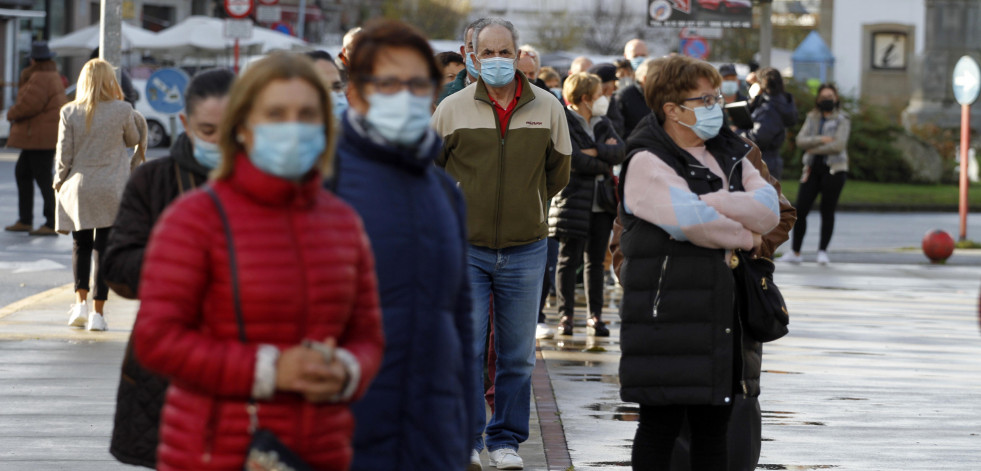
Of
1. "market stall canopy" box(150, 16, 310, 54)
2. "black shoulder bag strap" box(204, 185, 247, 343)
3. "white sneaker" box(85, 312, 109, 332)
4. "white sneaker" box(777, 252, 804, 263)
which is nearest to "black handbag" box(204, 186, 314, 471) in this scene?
"black shoulder bag strap" box(204, 185, 247, 343)

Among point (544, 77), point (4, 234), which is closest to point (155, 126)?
point (4, 234)

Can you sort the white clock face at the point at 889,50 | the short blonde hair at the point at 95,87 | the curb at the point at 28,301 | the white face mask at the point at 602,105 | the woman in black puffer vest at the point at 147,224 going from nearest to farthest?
the woman in black puffer vest at the point at 147,224 → the short blonde hair at the point at 95,87 → the curb at the point at 28,301 → the white face mask at the point at 602,105 → the white clock face at the point at 889,50

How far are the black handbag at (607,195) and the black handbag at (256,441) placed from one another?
25.7 ft

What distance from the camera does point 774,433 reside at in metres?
7.52

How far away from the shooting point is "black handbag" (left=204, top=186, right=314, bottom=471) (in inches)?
119

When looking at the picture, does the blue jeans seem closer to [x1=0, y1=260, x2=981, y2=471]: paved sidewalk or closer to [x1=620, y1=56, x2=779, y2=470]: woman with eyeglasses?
[x1=0, y1=260, x2=981, y2=471]: paved sidewalk

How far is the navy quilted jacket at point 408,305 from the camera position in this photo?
3477 mm

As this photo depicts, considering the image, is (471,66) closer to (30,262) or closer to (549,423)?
(549,423)

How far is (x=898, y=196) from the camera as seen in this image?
27.8 meters

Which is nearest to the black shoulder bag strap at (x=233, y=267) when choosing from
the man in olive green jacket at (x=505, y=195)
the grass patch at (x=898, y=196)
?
the man in olive green jacket at (x=505, y=195)

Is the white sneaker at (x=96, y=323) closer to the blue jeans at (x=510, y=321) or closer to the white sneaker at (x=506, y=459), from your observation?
the blue jeans at (x=510, y=321)

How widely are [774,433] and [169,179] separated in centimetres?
396

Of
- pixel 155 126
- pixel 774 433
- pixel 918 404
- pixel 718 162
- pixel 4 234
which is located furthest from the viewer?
pixel 155 126

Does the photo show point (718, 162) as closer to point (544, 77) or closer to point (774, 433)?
point (774, 433)
